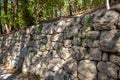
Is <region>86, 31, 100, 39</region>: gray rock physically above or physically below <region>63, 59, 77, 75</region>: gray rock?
above

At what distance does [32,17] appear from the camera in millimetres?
10953

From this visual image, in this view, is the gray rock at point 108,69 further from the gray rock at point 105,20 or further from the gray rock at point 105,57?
the gray rock at point 105,20

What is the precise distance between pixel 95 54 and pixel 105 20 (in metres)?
0.84

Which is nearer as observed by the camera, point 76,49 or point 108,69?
point 108,69

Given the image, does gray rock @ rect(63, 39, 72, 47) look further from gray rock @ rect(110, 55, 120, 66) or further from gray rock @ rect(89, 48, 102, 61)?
gray rock @ rect(110, 55, 120, 66)

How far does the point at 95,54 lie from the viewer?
4.76m

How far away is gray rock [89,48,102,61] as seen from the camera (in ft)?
15.2

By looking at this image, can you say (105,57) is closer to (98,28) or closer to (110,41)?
(110,41)

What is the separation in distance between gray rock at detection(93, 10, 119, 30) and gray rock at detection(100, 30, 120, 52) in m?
0.13

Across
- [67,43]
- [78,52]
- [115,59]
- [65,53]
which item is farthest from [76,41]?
[115,59]

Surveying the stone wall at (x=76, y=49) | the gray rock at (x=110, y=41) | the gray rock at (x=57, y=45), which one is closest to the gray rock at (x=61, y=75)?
the stone wall at (x=76, y=49)

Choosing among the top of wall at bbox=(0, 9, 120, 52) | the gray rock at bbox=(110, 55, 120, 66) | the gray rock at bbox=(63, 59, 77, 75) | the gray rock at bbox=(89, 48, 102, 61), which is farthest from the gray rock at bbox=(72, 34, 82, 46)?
the gray rock at bbox=(110, 55, 120, 66)

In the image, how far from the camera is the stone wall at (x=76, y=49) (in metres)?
4.32

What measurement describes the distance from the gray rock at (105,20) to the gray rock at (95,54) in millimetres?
524
